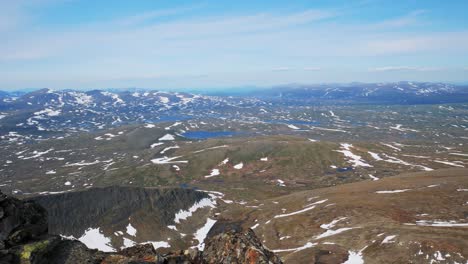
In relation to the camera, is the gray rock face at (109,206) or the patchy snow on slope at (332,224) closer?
the patchy snow on slope at (332,224)

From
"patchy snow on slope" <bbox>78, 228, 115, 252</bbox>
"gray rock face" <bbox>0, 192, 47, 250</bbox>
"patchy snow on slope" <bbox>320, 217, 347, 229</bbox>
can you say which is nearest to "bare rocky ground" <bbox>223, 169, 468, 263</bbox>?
"patchy snow on slope" <bbox>320, 217, 347, 229</bbox>

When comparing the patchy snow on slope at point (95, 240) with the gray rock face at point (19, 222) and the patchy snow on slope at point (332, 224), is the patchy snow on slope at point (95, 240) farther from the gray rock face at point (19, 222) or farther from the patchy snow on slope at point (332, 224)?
the gray rock face at point (19, 222)

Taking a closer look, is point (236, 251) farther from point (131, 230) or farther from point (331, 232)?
point (131, 230)

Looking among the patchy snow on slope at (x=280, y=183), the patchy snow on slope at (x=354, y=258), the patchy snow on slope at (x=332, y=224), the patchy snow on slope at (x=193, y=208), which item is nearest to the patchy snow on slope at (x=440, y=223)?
the patchy snow on slope at (x=332, y=224)

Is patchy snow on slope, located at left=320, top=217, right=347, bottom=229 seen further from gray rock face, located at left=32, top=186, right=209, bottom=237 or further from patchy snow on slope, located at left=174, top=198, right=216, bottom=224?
gray rock face, located at left=32, top=186, right=209, bottom=237

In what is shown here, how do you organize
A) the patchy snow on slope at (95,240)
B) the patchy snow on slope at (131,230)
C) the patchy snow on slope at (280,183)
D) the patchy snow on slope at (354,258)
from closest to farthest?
the patchy snow on slope at (354,258)
the patchy snow on slope at (95,240)
the patchy snow on slope at (131,230)
the patchy snow on slope at (280,183)

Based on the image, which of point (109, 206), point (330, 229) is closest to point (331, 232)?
point (330, 229)

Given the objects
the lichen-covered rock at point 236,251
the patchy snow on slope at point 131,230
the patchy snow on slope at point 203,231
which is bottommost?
the patchy snow on slope at point 203,231
